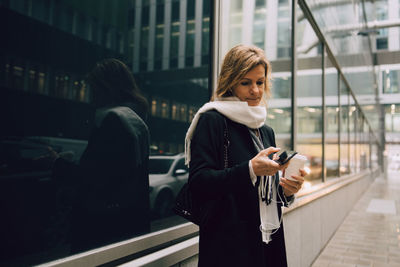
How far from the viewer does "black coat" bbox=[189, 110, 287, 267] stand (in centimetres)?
143

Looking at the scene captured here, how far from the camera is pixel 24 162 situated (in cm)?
139

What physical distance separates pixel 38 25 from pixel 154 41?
0.85m

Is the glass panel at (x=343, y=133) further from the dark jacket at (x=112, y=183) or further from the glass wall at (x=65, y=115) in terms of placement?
the dark jacket at (x=112, y=183)

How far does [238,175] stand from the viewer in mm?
1407

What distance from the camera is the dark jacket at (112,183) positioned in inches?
66.9

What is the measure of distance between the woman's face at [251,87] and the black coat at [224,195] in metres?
0.15

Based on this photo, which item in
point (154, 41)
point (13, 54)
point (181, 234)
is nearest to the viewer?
point (13, 54)

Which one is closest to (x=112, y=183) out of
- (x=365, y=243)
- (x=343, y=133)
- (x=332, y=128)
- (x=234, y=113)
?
(x=234, y=113)

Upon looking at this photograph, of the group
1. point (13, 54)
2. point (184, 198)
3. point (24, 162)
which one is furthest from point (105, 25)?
point (184, 198)

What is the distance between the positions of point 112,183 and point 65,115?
0.49 meters

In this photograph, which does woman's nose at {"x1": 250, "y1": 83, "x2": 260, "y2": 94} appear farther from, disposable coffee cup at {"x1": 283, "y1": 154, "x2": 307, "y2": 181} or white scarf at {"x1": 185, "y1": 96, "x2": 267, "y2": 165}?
disposable coffee cup at {"x1": 283, "y1": 154, "x2": 307, "y2": 181}

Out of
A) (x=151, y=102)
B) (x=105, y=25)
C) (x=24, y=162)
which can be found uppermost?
(x=105, y=25)

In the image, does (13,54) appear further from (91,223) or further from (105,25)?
(91,223)

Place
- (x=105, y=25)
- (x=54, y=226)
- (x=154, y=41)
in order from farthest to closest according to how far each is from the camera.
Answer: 1. (x=154, y=41)
2. (x=105, y=25)
3. (x=54, y=226)
